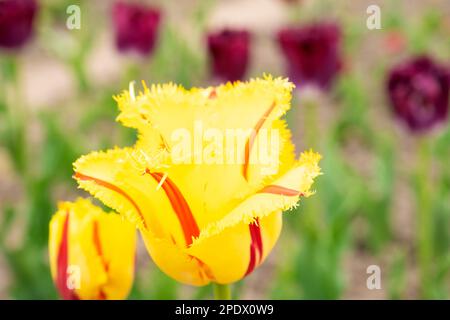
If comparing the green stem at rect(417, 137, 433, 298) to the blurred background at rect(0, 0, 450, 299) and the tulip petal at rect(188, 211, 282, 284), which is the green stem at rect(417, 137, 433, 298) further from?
the tulip petal at rect(188, 211, 282, 284)

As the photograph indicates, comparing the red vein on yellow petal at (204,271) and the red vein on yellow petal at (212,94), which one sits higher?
the red vein on yellow petal at (212,94)

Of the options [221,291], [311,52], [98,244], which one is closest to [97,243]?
[98,244]

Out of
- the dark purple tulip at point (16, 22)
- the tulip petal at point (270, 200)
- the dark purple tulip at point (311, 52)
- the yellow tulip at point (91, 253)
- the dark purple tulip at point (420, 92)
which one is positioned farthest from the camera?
the dark purple tulip at point (16, 22)

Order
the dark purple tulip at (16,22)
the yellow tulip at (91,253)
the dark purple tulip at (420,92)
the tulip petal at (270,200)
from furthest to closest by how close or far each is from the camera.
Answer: the dark purple tulip at (16,22)
the dark purple tulip at (420,92)
the yellow tulip at (91,253)
the tulip petal at (270,200)

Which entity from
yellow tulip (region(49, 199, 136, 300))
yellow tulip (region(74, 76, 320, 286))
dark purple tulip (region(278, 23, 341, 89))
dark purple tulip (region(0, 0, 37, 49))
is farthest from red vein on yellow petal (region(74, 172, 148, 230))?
dark purple tulip (region(0, 0, 37, 49))

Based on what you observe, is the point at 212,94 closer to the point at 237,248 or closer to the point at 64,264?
the point at 237,248

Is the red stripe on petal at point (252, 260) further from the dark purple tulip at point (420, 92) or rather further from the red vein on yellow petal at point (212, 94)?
the dark purple tulip at point (420, 92)

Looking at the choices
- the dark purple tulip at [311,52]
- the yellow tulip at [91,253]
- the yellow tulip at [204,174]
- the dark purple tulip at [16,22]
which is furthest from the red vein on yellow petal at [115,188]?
the dark purple tulip at [16,22]

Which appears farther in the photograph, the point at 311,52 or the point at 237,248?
the point at 311,52
